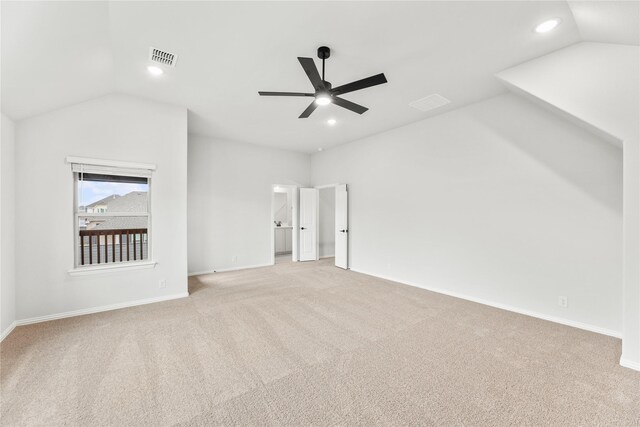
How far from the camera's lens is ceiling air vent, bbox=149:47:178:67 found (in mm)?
2603

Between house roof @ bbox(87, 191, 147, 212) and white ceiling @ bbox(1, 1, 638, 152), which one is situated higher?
white ceiling @ bbox(1, 1, 638, 152)

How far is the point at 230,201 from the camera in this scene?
590cm

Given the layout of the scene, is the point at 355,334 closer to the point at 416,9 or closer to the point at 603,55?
the point at 416,9

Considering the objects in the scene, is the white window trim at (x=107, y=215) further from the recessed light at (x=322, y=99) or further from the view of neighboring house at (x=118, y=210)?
the recessed light at (x=322, y=99)

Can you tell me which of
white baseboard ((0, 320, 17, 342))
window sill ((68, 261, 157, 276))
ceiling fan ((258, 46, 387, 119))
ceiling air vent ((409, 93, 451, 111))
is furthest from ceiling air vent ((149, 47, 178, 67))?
white baseboard ((0, 320, 17, 342))

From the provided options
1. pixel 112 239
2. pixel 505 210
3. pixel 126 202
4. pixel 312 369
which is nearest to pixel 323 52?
pixel 312 369

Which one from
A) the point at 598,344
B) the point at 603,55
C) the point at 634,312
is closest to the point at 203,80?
the point at 603,55

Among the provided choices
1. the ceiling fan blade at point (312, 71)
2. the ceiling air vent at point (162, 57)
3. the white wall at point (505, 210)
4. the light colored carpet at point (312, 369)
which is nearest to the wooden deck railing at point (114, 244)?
the light colored carpet at point (312, 369)

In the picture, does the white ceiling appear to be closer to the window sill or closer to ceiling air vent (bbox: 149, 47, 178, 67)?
ceiling air vent (bbox: 149, 47, 178, 67)

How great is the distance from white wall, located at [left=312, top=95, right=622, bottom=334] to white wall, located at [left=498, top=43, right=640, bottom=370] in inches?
24.2

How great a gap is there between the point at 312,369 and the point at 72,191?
369 centimetres

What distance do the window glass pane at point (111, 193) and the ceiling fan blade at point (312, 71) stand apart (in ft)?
9.88

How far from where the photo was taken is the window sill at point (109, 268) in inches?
129

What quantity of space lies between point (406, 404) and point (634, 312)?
220 centimetres
